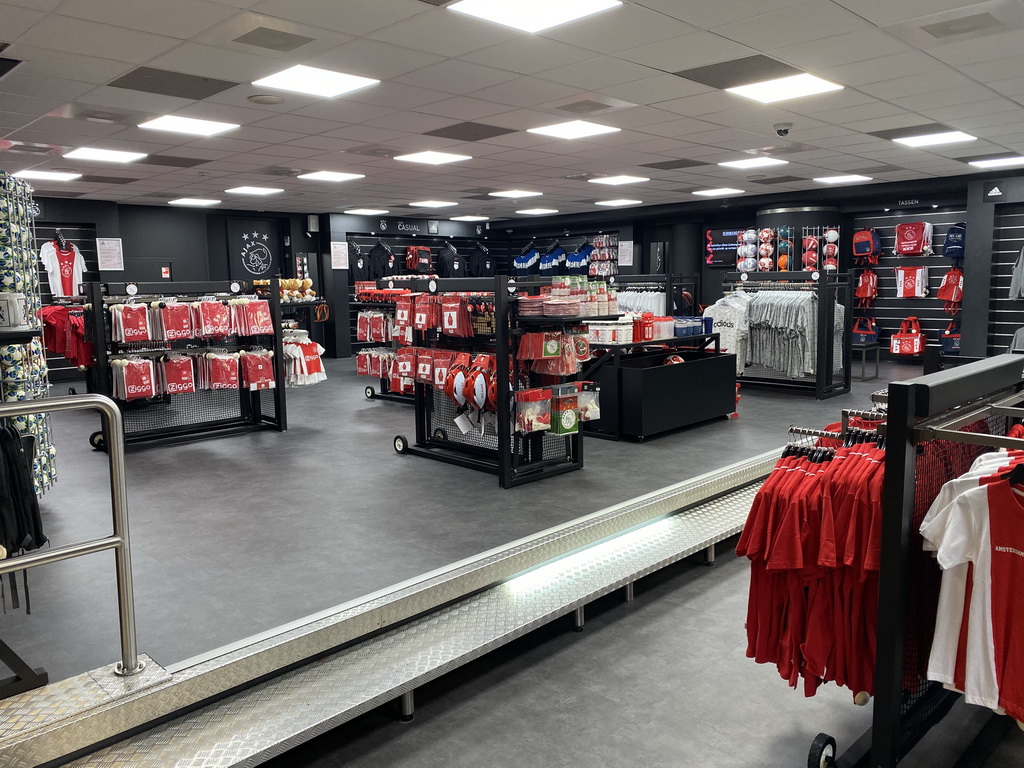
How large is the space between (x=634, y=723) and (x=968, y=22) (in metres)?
4.39

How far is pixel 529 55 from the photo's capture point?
195 inches

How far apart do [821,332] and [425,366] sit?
5512 mm

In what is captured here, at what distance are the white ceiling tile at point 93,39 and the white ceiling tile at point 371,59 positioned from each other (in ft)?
3.08

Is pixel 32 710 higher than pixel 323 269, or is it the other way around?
pixel 323 269

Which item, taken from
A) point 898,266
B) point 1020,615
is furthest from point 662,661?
point 898,266

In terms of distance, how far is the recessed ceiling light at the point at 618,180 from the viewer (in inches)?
432

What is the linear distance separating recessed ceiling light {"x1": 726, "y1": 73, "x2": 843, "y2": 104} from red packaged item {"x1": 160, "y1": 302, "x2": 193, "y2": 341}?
505 cm

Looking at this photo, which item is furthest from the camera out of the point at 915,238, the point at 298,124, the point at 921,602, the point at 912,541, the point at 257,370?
the point at 915,238

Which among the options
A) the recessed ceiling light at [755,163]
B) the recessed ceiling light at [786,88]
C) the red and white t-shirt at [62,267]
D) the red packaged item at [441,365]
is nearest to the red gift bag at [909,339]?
the recessed ceiling light at [755,163]

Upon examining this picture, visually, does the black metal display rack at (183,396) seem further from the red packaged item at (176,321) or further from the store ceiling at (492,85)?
the store ceiling at (492,85)

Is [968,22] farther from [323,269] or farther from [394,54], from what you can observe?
[323,269]

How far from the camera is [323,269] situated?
15.7m

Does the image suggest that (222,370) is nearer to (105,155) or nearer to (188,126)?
(188,126)

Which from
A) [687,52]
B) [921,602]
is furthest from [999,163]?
[921,602]
